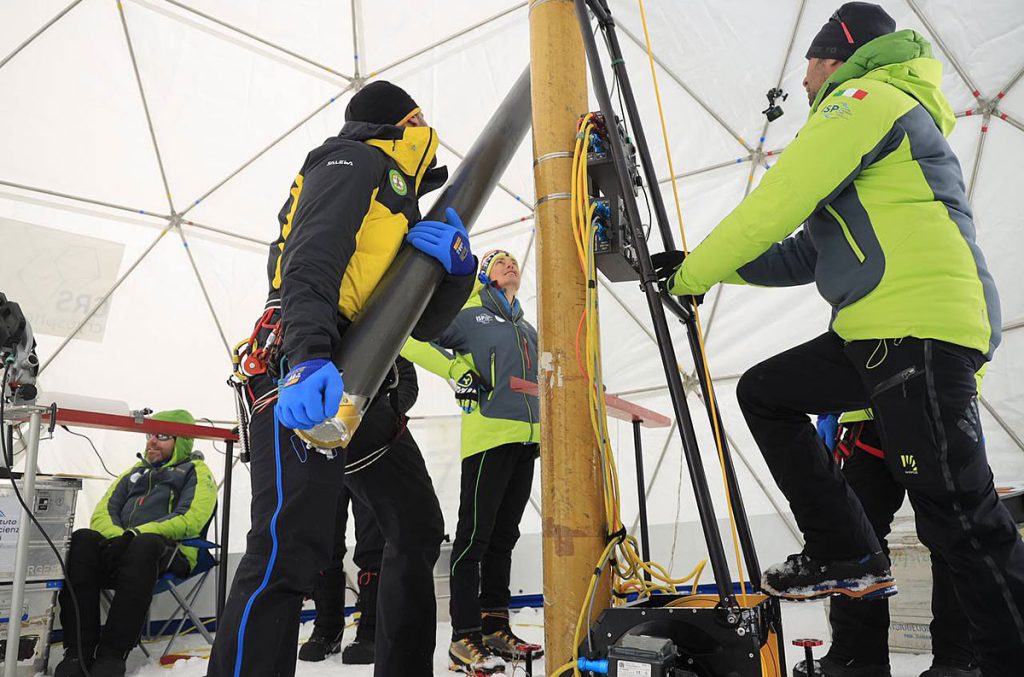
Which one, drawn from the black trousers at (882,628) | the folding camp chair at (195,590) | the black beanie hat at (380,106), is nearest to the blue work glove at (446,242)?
the black beanie hat at (380,106)

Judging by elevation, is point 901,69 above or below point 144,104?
below

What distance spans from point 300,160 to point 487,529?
422cm

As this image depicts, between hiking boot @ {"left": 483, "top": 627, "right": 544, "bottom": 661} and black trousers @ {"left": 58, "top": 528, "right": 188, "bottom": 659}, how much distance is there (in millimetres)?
1697

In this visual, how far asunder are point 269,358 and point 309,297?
256mm

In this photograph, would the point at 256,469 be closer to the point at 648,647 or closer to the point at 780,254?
the point at 648,647

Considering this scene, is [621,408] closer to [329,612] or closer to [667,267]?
[667,267]

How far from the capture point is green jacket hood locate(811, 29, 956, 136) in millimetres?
2027

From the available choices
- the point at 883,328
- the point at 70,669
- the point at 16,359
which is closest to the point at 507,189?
the point at 16,359

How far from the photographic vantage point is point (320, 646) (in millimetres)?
3496

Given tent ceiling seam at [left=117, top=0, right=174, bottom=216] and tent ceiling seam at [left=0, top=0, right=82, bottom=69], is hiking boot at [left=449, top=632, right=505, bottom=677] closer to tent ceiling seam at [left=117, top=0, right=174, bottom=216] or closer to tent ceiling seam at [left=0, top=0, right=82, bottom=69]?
tent ceiling seam at [left=117, top=0, right=174, bottom=216]

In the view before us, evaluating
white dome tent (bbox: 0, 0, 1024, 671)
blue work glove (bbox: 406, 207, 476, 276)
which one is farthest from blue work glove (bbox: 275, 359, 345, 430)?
white dome tent (bbox: 0, 0, 1024, 671)

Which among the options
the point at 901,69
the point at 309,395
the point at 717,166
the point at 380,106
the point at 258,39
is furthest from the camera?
the point at 717,166

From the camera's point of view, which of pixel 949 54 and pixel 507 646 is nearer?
pixel 507 646

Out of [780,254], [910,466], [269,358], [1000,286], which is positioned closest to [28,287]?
[269,358]
